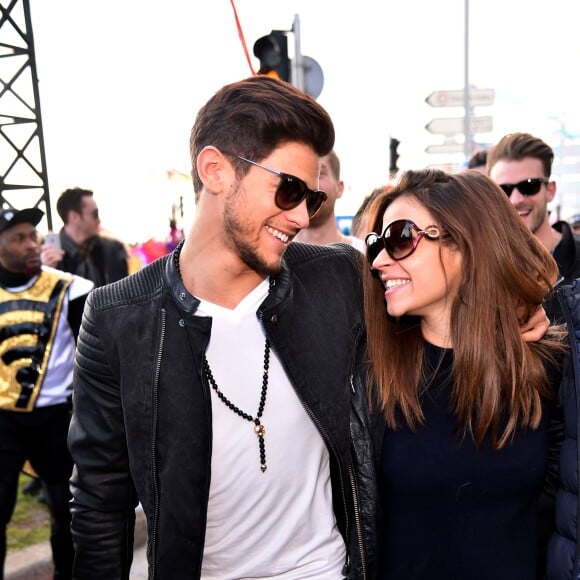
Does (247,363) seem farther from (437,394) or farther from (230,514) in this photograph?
(437,394)

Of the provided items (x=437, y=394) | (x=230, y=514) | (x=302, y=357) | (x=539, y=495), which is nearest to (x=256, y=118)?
(x=302, y=357)

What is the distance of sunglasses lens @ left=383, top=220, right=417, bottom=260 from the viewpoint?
2.20m

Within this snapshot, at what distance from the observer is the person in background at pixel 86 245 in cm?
615

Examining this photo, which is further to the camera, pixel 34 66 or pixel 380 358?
pixel 34 66

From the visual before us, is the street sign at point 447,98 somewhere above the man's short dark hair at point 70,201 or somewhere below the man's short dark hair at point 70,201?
above

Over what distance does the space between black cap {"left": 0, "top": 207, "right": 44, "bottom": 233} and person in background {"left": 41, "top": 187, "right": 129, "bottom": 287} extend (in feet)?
5.00

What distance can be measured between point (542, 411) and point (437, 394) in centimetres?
34

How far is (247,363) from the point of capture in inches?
84.2

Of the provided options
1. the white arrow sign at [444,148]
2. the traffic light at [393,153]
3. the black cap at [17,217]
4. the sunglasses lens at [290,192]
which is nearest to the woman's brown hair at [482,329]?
the sunglasses lens at [290,192]

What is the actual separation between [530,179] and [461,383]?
2.29m

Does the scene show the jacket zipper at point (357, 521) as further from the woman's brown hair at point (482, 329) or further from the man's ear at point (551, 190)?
the man's ear at point (551, 190)

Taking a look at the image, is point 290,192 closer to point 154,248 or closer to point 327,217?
point 327,217

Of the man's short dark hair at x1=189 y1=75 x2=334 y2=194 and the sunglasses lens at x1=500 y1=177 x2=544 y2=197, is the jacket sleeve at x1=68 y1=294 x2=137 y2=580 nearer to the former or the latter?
the man's short dark hair at x1=189 y1=75 x2=334 y2=194

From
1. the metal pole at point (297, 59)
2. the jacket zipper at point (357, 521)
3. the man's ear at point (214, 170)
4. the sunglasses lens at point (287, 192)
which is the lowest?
the jacket zipper at point (357, 521)
